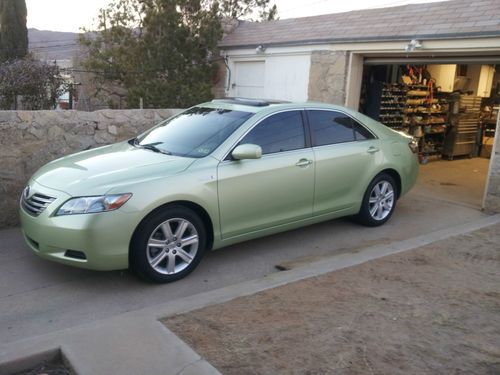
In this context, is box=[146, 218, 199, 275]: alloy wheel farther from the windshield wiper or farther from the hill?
the hill

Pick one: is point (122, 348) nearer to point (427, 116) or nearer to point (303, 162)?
point (303, 162)

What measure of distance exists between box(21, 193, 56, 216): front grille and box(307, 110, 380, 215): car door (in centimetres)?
278

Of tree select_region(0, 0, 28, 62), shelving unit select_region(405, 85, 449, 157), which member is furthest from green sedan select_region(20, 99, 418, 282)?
tree select_region(0, 0, 28, 62)

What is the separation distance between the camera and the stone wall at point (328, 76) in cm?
1011

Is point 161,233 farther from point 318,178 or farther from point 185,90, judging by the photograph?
point 185,90

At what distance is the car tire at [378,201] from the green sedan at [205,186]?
2 centimetres

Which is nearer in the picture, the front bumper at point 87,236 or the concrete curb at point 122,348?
the concrete curb at point 122,348

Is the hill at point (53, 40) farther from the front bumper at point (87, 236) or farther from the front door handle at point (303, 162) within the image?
the front bumper at point (87, 236)

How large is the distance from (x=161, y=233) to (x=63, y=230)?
0.82 m

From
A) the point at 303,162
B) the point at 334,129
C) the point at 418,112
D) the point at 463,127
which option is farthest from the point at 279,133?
the point at 463,127

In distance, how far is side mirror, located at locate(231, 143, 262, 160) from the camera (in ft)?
15.8

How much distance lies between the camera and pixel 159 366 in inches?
120

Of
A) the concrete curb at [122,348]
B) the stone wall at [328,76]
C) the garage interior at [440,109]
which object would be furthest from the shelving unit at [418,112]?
the concrete curb at [122,348]

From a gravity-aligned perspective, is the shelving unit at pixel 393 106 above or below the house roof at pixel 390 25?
below
